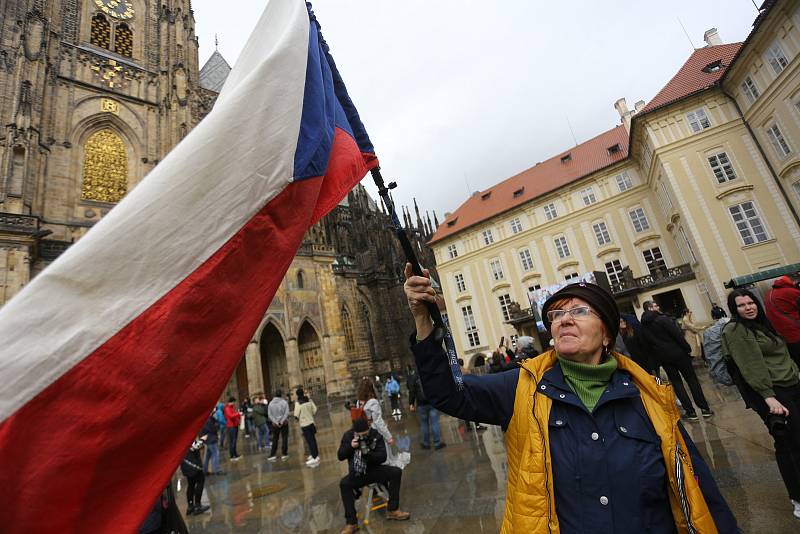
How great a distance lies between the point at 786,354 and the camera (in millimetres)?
2846

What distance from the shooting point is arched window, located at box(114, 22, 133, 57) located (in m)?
23.0

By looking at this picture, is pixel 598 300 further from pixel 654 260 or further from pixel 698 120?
pixel 654 260

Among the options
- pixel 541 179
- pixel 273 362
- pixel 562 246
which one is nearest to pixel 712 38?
pixel 541 179

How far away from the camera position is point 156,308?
140 centimetres

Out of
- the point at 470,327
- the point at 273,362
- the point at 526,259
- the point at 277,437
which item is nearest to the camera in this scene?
the point at 277,437

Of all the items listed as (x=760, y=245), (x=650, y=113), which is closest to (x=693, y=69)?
(x=650, y=113)

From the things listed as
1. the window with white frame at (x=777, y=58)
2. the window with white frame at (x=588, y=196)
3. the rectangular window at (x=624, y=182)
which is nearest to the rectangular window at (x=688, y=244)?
the rectangular window at (x=624, y=182)

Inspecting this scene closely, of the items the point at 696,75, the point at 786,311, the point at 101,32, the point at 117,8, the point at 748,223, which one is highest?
the point at 117,8

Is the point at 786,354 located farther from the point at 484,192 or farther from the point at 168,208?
the point at 484,192

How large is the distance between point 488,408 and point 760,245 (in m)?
20.7

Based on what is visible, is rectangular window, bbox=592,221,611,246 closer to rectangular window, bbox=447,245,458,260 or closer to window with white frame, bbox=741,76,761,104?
window with white frame, bbox=741,76,761,104

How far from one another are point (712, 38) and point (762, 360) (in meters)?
26.5

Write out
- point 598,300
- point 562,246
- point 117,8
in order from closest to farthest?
1. point 598,300
2. point 117,8
3. point 562,246

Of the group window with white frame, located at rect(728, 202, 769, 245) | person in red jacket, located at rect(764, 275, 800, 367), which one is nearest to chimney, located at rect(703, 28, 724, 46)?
window with white frame, located at rect(728, 202, 769, 245)
